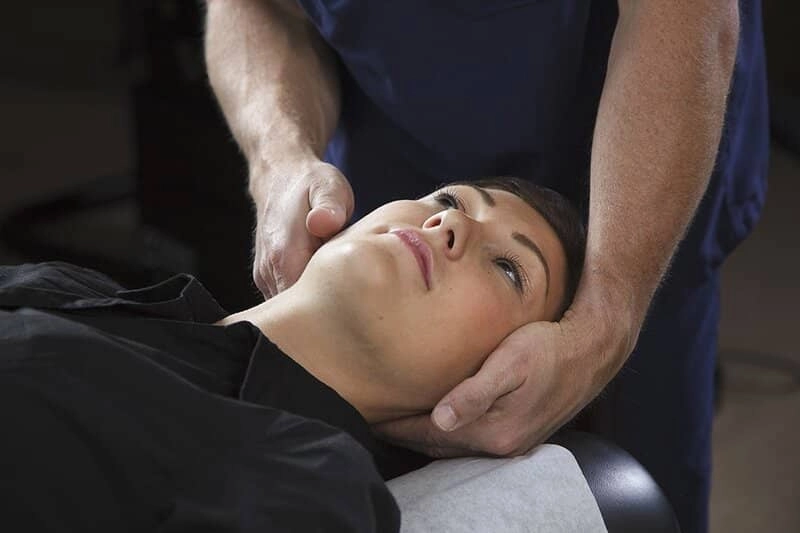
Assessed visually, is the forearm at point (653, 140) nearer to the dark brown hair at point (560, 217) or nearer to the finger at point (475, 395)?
the dark brown hair at point (560, 217)

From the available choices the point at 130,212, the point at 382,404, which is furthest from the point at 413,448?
the point at 130,212

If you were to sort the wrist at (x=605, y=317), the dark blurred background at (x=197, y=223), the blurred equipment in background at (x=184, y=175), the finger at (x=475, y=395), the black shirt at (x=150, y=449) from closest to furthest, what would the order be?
the black shirt at (x=150, y=449), the finger at (x=475, y=395), the wrist at (x=605, y=317), the dark blurred background at (x=197, y=223), the blurred equipment in background at (x=184, y=175)

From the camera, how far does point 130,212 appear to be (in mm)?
3451

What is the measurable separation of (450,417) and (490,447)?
53 mm

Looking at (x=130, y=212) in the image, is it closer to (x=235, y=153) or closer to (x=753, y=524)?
(x=235, y=153)

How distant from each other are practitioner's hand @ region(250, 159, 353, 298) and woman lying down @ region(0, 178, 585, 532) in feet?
0.17

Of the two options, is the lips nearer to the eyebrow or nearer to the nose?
the nose

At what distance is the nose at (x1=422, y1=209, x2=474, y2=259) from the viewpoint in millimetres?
1326

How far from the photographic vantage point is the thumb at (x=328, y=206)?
1.40m

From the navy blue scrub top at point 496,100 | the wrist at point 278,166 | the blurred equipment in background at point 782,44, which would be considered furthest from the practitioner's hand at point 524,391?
the blurred equipment in background at point 782,44

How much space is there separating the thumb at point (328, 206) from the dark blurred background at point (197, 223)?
126 cm

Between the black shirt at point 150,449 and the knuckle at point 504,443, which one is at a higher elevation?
the black shirt at point 150,449

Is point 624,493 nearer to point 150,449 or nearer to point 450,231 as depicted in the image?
point 450,231

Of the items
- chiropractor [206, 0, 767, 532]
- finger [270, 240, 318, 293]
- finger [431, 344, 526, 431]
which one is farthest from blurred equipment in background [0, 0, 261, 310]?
finger [431, 344, 526, 431]
